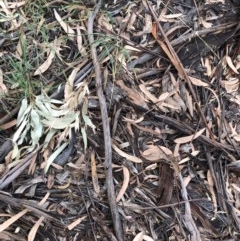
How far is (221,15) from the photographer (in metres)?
1.58

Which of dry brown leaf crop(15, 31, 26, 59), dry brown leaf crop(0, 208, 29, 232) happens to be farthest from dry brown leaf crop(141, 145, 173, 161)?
dry brown leaf crop(15, 31, 26, 59)

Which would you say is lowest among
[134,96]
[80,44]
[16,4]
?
[134,96]

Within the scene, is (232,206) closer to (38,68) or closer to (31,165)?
(31,165)

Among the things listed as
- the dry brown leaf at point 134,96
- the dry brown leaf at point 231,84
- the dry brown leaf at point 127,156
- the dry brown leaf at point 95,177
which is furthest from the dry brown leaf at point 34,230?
the dry brown leaf at point 231,84

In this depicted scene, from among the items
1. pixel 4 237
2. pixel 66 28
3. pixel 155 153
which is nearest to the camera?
pixel 4 237

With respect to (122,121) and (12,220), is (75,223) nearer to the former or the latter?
(12,220)

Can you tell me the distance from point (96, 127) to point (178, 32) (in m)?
0.38

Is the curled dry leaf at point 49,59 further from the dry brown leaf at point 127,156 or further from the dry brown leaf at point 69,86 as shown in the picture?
the dry brown leaf at point 127,156

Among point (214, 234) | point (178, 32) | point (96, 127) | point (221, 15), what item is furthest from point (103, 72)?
point (214, 234)

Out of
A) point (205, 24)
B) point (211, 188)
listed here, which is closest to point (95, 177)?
point (211, 188)

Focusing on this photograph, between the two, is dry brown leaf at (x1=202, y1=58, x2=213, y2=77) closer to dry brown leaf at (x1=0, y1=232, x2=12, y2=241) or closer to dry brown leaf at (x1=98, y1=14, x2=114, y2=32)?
dry brown leaf at (x1=98, y1=14, x2=114, y2=32)

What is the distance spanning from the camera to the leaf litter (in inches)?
53.3

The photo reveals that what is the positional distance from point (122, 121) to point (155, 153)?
12cm

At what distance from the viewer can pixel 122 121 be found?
4.69 ft
